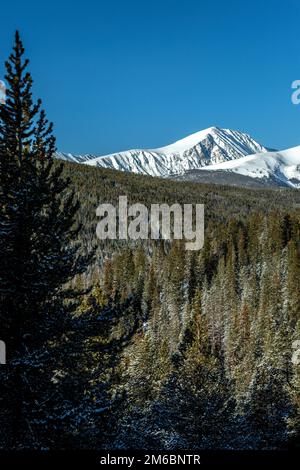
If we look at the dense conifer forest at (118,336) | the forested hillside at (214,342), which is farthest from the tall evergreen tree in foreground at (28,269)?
the forested hillside at (214,342)

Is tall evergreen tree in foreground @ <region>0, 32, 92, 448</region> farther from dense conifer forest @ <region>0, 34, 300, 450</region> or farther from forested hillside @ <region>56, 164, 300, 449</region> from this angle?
forested hillside @ <region>56, 164, 300, 449</region>

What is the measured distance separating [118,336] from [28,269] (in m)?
4.52

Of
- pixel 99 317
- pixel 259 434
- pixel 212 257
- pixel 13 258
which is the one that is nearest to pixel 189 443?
pixel 259 434

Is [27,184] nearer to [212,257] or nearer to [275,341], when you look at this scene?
[275,341]

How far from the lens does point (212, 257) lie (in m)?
107

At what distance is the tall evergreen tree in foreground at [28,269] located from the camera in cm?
1434

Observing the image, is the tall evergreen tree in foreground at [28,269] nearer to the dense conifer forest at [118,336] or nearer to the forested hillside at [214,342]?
the dense conifer forest at [118,336]

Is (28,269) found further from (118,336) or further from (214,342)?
(214,342)

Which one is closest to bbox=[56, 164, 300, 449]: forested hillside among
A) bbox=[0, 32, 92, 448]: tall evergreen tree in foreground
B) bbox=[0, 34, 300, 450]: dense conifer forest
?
bbox=[0, 34, 300, 450]: dense conifer forest

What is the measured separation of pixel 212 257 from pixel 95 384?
91892 mm

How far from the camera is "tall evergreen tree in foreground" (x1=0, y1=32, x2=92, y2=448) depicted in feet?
47.1

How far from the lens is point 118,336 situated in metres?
17.4

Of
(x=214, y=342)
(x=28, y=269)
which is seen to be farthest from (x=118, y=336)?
(x=214, y=342)
